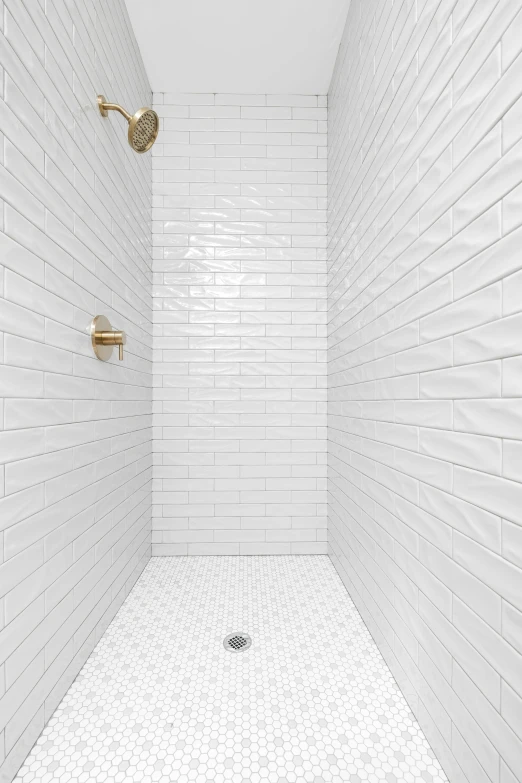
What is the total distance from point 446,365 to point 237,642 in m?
1.14

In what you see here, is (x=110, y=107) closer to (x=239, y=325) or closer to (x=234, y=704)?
→ (x=239, y=325)

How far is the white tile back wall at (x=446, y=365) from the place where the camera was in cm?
67

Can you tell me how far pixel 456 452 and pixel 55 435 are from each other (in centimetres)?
94

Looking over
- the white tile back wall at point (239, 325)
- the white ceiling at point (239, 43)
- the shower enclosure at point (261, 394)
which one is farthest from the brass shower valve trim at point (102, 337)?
the white ceiling at point (239, 43)

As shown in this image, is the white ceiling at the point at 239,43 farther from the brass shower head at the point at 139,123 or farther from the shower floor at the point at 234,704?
the shower floor at the point at 234,704

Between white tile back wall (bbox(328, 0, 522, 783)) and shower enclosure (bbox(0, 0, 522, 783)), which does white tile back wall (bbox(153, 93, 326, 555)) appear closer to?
shower enclosure (bbox(0, 0, 522, 783))

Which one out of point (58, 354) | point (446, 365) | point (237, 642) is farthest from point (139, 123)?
point (237, 642)

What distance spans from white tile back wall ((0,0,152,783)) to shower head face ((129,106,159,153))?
110 millimetres

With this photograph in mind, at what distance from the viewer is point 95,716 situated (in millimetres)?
1114

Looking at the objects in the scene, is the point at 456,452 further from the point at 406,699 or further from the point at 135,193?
the point at 135,193

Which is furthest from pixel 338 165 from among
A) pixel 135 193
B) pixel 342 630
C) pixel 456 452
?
pixel 342 630

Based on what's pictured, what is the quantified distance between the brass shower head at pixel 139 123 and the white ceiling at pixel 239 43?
2.15 ft

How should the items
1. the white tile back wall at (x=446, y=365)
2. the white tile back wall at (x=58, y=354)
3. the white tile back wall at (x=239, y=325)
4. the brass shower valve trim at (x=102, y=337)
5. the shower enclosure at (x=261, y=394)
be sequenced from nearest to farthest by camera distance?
the white tile back wall at (x=446, y=365), the shower enclosure at (x=261, y=394), the white tile back wall at (x=58, y=354), the brass shower valve trim at (x=102, y=337), the white tile back wall at (x=239, y=325)

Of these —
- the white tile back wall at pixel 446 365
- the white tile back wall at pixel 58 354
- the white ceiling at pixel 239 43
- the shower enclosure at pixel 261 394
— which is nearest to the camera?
the white tile back wall at pixel 446 365
